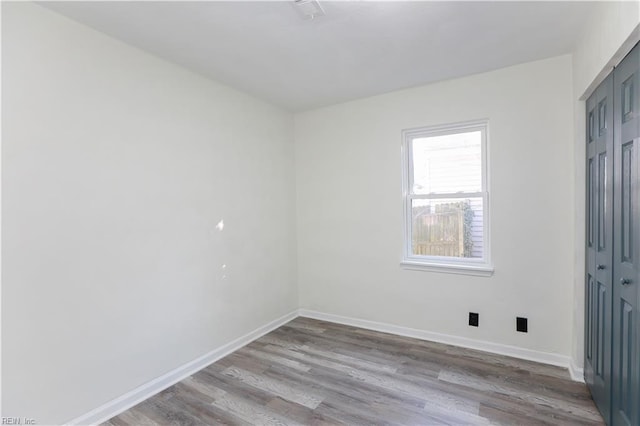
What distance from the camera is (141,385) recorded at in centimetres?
234

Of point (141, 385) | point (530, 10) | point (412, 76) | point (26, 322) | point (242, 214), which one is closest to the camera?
point (26, 322)

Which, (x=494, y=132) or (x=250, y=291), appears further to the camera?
(x=250, y=291)

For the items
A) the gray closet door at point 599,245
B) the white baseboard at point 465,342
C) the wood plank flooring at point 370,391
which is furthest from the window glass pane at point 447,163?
the wood plank flooring at point 370,391

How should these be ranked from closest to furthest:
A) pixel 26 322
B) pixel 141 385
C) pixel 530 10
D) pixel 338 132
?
pixel 26 322 → pixel 530 10 → pixel 141 385 → pixel 338 132

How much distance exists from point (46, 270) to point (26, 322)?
30cm

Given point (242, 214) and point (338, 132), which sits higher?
point (338, 132)

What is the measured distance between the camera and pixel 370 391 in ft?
7.75

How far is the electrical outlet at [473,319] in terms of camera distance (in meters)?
2.99

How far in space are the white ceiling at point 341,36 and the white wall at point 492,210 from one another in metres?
0.32

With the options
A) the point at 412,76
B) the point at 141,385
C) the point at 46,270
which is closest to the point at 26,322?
the point at 46,270

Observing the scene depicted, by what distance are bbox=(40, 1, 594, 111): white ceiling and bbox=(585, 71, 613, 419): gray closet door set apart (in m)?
0.65

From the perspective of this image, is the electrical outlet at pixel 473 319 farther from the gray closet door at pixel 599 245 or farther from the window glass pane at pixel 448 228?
the gray closet door at pixel 599 245

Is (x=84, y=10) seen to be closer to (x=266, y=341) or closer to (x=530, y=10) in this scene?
(x=530, y=10)

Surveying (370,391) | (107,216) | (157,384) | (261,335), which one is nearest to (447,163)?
(370,391)
